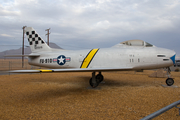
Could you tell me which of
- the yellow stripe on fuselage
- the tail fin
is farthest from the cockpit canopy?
the tail fin

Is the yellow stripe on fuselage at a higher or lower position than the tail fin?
lower

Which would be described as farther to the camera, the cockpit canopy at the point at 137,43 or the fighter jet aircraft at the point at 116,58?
the cockpit canopy at the point at 137,43

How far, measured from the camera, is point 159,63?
22.8 feet

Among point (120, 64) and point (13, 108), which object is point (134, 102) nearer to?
point (120, 64)

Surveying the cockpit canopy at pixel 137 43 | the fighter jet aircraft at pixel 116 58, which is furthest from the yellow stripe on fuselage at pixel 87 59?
the cockpit canopy at pixel 137 43

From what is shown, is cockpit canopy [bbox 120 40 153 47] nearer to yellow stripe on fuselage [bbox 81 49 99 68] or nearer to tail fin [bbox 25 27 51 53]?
yellow stripe on fuselage [bbox 81 49 99 68]

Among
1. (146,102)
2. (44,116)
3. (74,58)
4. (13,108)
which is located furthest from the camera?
(74,58)

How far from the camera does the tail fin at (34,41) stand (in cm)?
932

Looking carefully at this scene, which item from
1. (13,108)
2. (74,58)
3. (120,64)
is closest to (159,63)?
(120,64)

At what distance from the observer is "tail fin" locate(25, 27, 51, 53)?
30.6 feet

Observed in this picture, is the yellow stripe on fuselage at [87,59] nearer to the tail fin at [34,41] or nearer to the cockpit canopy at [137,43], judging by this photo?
the cockpit canopy at [137,43]

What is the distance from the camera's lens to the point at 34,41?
31.1ft

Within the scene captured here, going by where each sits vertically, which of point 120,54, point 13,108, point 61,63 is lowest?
point 13,108

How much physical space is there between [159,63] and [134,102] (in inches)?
138
